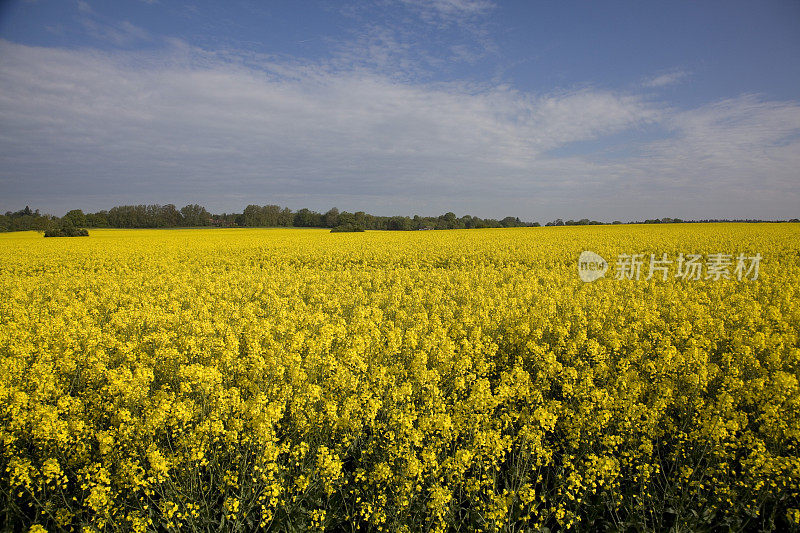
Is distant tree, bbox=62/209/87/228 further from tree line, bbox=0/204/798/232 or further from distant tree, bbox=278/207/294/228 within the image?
distant tree, bbox=278/207/294/228

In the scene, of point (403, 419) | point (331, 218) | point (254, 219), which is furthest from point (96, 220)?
point (403, 419)

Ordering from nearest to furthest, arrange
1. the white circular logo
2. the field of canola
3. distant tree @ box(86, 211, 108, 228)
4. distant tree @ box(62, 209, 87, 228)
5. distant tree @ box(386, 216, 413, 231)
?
the field of canola, the white circular logo, distant tree @ box(62, 209, 87, 228), distant tree @ box(86, 211, 108, 228), distant tree @ box(386, 216, 413, 231)

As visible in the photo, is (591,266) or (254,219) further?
(254,219)

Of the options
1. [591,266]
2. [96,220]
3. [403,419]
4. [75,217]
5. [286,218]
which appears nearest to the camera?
[403,419]

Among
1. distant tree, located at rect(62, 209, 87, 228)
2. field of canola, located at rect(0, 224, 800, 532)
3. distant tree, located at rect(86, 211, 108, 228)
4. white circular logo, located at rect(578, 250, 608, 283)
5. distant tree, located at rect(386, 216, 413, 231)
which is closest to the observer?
field of canola, located at rect(0, 224, 800, 532)

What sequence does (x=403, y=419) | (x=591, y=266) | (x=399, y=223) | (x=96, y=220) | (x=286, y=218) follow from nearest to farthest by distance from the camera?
(x=403, y=419), (x=591, y=266), (x=96, y=220), (x=399, y=223), (x=286, y=218)

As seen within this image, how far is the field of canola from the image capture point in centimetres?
397

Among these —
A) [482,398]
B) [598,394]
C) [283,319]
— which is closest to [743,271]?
[598,394]

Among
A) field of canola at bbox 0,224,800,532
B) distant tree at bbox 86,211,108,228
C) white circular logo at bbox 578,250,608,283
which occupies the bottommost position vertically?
field of canola at bbox 0,224,800,532

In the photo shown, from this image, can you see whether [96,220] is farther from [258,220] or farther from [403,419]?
[403,419]

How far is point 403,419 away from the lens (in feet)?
14.4

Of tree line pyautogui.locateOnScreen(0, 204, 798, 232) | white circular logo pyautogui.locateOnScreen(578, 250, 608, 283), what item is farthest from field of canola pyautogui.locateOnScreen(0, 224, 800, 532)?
tree line pyautogui.locateOnScreen(0, 204, 798, 232)

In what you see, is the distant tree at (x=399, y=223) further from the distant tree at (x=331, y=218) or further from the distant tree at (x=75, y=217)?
the distant tree at (x=75, y=217)

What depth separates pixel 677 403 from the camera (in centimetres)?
525
